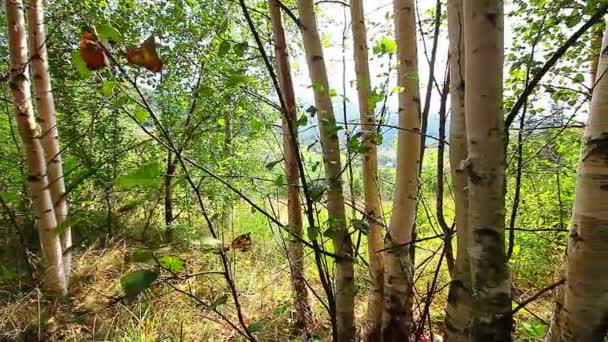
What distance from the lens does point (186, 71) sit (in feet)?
12.2

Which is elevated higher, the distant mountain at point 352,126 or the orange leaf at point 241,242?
the distant mountain at point 352,126

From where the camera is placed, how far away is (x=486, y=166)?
0.74 metres

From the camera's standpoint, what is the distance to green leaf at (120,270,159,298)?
54 cm

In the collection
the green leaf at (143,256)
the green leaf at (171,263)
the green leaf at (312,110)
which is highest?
the green leaf at (312,110)

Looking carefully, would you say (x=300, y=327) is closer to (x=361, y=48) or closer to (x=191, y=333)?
(x=191, y=333)

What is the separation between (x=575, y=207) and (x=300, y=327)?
175 centimetres

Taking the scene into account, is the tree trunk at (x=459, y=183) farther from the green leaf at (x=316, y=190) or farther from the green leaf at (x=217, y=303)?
the green leaf at (x=217, y=303)

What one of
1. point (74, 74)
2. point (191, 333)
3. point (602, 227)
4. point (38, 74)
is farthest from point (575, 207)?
point (74, 74)

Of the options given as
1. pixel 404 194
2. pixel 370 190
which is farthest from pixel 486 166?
pixel 370 190

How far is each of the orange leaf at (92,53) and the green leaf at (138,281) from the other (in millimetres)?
368

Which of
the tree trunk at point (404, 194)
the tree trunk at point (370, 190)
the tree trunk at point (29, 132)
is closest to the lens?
the tree trunk at point (404, 194)

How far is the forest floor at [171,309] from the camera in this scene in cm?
206

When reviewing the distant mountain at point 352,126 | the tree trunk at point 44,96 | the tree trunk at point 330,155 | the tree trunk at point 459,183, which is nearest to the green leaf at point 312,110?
the distant mountain at point 352,126

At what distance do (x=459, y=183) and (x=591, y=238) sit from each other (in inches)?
13.1
